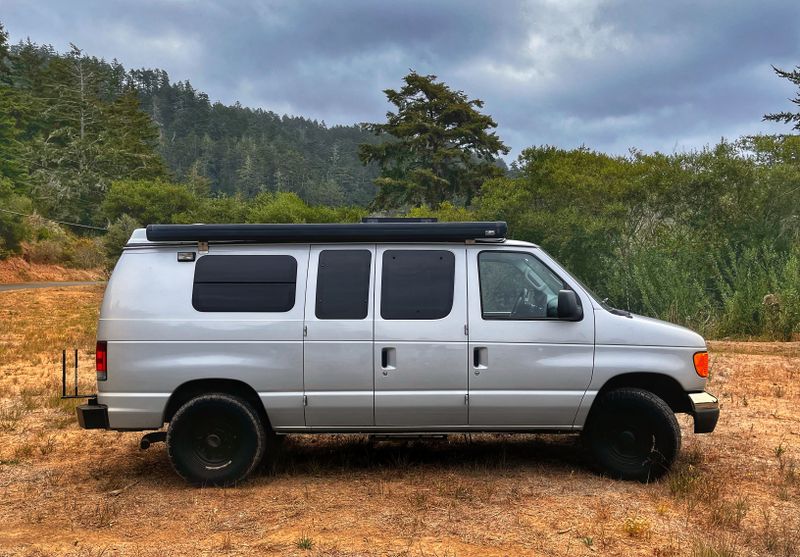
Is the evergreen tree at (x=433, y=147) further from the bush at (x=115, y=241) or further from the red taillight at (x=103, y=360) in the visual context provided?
the red taillight at (x=103, y=360)

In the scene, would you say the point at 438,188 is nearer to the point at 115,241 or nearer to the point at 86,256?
the point at 115,241

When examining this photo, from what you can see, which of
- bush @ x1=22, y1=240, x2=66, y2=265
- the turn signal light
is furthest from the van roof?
bush @ x1=22, y1=240, x2=66, y2=265

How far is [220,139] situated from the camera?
137 m

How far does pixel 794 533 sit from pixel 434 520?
245 centimetres

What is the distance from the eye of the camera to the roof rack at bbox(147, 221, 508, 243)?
6121 mm

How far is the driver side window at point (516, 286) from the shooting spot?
6180 mm

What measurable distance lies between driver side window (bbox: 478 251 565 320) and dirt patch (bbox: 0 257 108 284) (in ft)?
143

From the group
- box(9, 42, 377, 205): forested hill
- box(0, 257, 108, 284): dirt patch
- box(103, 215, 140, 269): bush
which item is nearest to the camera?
box(103, 215, 140, 269): bush

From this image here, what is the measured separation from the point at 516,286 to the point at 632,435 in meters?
→ 1.59

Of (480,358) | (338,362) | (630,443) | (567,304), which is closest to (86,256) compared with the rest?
(338,362)

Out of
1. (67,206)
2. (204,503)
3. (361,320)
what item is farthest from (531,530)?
(67,206)

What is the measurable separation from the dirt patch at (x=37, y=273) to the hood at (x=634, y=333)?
44.2 metres

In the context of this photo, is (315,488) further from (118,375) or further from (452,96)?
(452,96)

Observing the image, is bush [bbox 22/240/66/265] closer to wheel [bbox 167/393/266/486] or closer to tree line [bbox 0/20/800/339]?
tree line [bbox 0/20/800/339]
